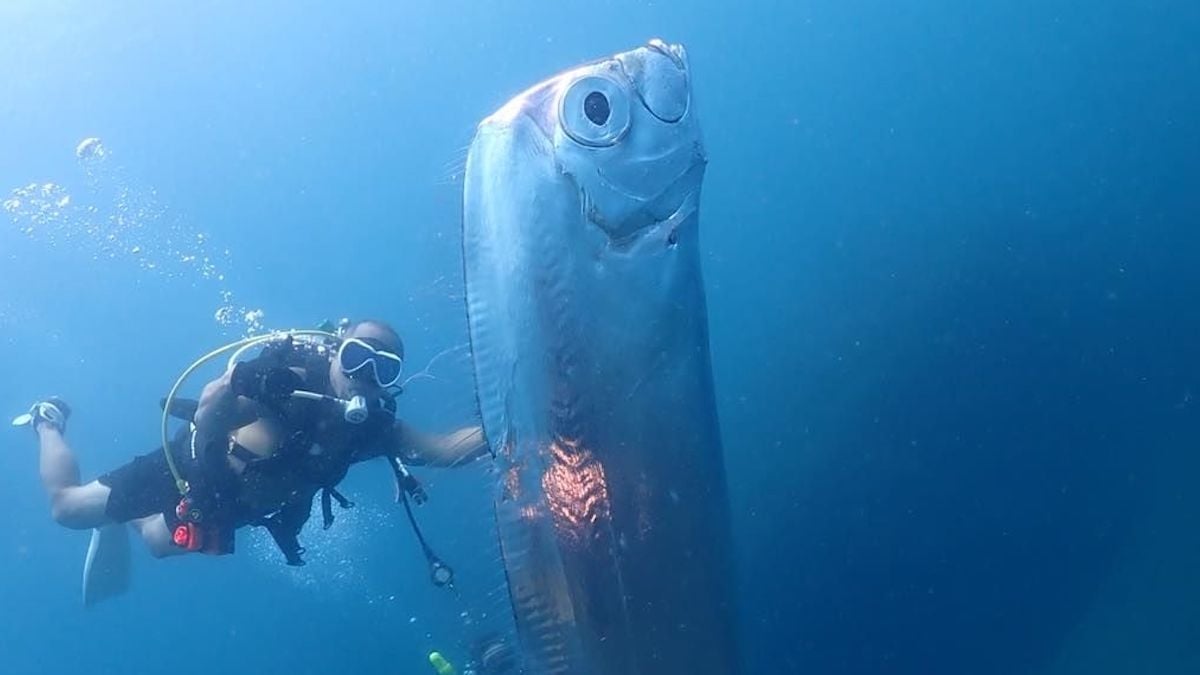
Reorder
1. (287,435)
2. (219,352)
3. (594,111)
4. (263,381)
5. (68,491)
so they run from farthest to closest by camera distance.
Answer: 1. (68,491)
2. (219,352)
3. (287,435)
4. (263,381)
5. (594,111)

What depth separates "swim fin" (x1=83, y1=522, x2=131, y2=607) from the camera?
8.52 metres

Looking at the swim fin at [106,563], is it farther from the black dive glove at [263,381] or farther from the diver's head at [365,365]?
the diver's head at [365,365]

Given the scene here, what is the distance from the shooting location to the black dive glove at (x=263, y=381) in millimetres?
4637

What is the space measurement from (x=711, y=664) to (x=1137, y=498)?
1037 cm

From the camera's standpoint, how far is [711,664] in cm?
230

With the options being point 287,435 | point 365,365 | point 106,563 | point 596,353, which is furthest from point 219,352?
point 106,563

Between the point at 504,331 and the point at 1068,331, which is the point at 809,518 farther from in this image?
the point at 504,331

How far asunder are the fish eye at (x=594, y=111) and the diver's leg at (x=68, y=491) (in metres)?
6.34

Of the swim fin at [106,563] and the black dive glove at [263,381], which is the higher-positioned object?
the black dive glove at [263,381]

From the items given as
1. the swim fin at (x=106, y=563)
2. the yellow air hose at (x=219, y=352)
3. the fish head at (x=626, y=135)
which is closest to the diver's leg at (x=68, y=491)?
the swim fin at (x=106, y=563)

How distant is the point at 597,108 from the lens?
1.97m

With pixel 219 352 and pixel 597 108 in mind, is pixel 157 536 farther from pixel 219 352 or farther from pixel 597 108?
pixel 597 108

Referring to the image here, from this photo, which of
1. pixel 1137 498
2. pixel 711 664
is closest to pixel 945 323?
pixel 1137 498

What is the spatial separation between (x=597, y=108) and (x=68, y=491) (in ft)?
23.6
